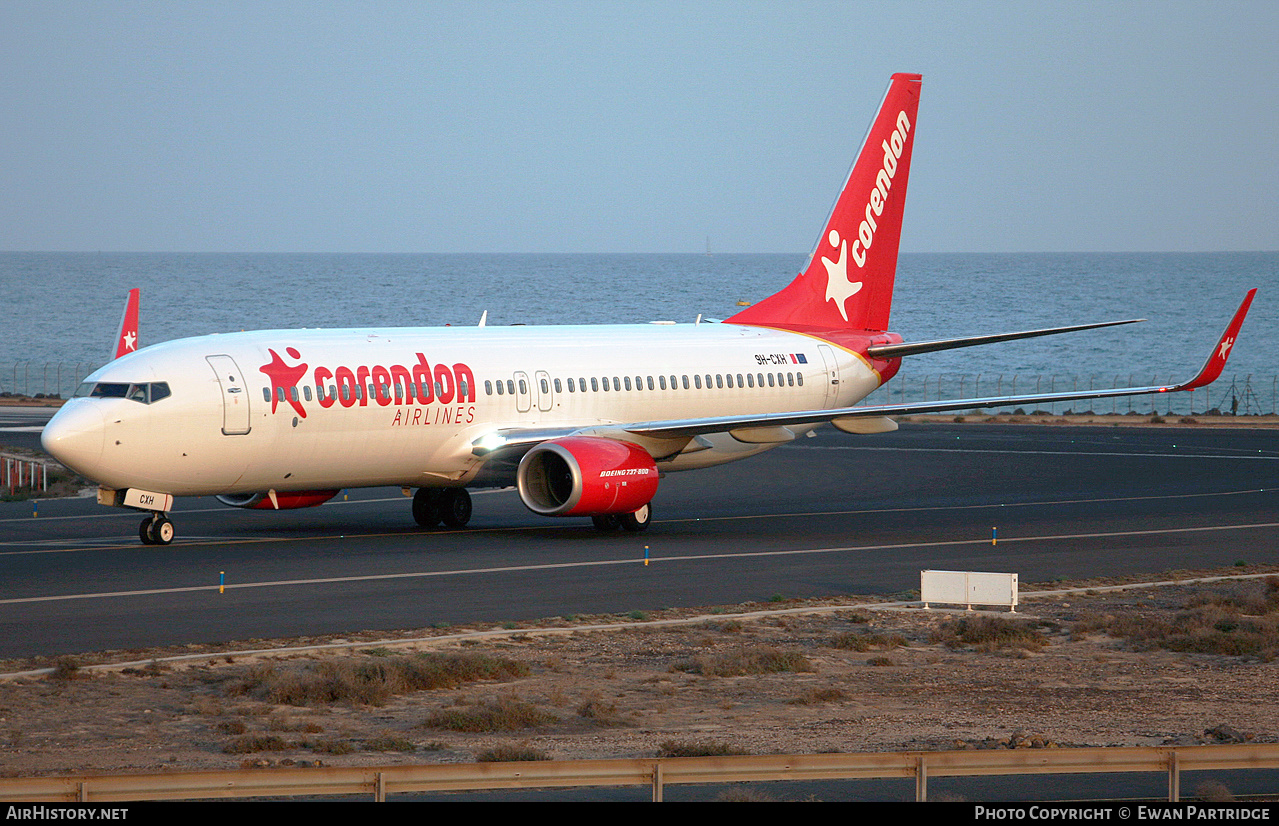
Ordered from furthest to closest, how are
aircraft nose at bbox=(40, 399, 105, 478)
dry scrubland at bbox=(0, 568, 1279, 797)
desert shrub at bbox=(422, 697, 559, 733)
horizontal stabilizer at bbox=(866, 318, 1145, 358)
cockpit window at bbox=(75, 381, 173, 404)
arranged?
horizontal stabilizer at bbox=(866, 318, 1145, 358) < cockpit window at bbox=(75, 381, 173, 404) < aircraft nose at bbox=(40, 399, 105, 478) < desert shrub at bbox=(422, 697, 559, 733) < dry scrubland at bbox=(0, 568, 1279, 797)

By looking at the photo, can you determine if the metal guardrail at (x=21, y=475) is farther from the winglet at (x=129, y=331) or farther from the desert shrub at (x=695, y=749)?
the desert shrub at (x=695, y=749)

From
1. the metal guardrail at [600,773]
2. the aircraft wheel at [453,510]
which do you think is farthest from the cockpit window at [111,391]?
the metal guardrail at [600,773]

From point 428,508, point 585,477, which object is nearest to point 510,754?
point 585,477

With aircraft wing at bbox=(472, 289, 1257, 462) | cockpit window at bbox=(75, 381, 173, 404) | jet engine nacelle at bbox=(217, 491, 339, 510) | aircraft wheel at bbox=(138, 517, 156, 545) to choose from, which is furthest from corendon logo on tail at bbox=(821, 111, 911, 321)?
aircraft wheel at bbox=(138, 517, 156, 545)

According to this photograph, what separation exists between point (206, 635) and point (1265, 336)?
488 feet

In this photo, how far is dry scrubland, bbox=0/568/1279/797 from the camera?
15.4 metres

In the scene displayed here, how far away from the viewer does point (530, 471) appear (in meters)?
31.8

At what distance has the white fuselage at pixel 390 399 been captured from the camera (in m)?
28.9

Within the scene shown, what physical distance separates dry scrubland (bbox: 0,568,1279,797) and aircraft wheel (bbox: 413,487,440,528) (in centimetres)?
1210

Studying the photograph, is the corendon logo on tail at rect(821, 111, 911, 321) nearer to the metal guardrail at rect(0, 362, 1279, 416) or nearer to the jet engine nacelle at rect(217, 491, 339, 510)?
the jet engine nacelle at rect(217, 491, 339, 510)

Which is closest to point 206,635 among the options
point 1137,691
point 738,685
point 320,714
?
point 320,714

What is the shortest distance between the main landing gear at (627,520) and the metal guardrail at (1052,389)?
57.4 meters

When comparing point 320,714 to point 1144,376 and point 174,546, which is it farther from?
point 1144,376

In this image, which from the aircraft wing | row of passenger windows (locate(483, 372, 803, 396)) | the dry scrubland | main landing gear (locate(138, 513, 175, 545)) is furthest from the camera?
row of passenger windows (locate(483, 372, 803, 396))
